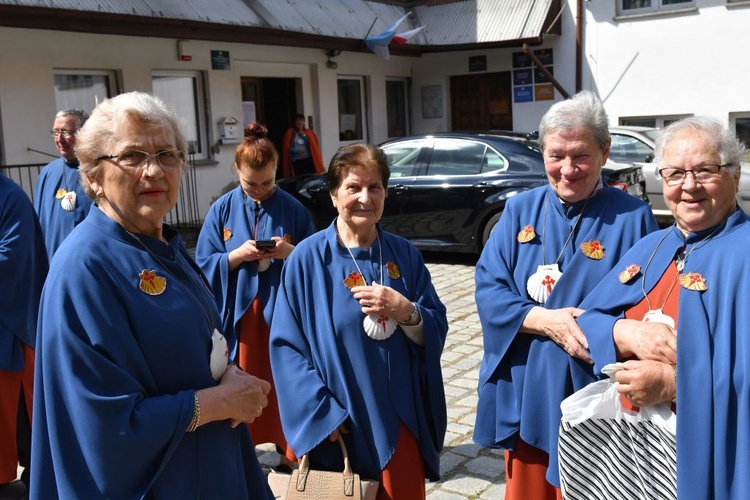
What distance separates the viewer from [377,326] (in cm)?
297

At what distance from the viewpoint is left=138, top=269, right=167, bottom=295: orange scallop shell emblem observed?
2078 millimetres

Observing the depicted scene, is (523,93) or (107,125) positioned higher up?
(523,93)

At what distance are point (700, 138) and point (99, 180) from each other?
187cm

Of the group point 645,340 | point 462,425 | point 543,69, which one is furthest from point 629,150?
point 645,340

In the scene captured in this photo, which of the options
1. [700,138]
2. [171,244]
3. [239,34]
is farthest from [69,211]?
[239,34]

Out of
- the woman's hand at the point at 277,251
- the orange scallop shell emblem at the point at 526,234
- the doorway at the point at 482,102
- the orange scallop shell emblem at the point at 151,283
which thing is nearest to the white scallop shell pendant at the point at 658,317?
the orange scallop shell emblem at the point at 526,234

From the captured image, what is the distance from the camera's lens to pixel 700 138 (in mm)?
2475

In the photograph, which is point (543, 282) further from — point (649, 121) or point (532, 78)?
point (532, 78)

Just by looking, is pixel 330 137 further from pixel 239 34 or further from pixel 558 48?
pixel 558 48

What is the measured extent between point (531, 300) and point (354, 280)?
0.73m

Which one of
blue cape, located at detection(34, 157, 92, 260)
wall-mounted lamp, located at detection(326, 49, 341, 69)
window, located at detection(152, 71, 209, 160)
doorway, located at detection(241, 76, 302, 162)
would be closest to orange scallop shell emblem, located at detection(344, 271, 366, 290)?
blue cape, located at detection(34, 157, 92, 260)

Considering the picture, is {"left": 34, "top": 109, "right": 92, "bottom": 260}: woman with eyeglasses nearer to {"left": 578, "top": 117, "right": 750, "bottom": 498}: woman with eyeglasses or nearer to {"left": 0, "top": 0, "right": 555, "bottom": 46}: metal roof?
{"left": 578, "top": 117, "right": 750, "bottom": 498}: woman with eyeglasses

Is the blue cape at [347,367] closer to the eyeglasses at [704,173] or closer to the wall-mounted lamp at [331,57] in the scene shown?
the eyeglasses at [704,173]

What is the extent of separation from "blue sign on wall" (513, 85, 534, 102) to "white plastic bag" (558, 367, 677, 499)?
1488 centimetres
